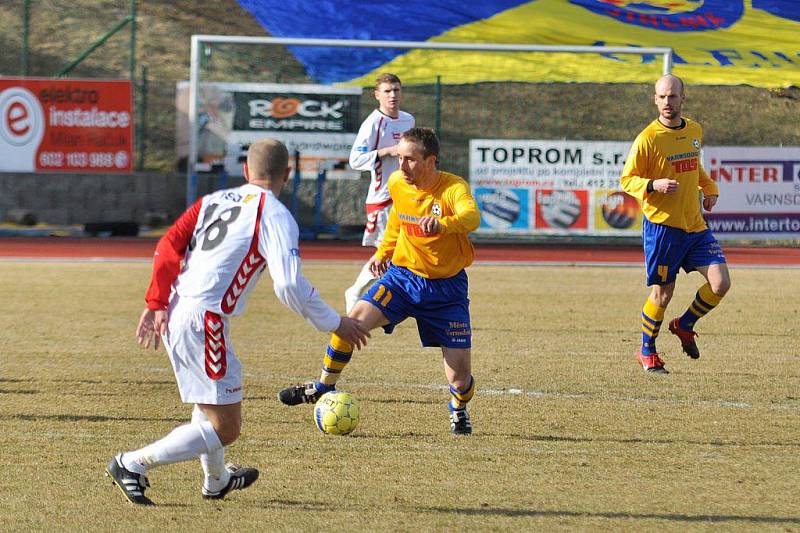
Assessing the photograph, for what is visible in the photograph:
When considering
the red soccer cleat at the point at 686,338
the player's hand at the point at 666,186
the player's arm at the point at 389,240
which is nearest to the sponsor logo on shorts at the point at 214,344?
the player's arm at the point at 389,240

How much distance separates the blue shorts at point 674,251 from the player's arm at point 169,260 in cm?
500

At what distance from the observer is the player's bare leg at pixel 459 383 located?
6.88 m

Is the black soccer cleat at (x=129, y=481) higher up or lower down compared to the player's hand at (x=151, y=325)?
lower down

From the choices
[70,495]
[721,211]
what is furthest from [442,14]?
[70,495]

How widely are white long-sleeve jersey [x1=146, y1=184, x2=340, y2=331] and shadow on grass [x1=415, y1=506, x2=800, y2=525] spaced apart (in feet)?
3.48

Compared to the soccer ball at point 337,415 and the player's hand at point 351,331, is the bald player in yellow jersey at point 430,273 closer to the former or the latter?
the soccer ball at point 337,415

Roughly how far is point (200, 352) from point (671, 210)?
5128 millimetres

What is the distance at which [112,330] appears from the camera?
11.0 meters

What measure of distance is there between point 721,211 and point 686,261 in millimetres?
12185

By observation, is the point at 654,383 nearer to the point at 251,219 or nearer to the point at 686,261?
the point at 686,261

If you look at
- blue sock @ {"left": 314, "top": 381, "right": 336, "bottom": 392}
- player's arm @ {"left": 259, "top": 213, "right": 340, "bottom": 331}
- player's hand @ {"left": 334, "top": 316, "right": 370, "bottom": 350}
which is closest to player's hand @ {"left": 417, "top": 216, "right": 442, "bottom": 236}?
blue sock @ {"left": 314, "top": 381, "right": 336, "bottom": 392}

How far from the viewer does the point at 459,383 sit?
688 cm

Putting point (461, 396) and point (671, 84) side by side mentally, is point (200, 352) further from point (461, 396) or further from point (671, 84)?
point (671, 84)

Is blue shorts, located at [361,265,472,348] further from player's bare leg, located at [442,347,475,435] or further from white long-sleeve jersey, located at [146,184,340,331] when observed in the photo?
white long-sleeve jersey, located at [146,184,340,331]
